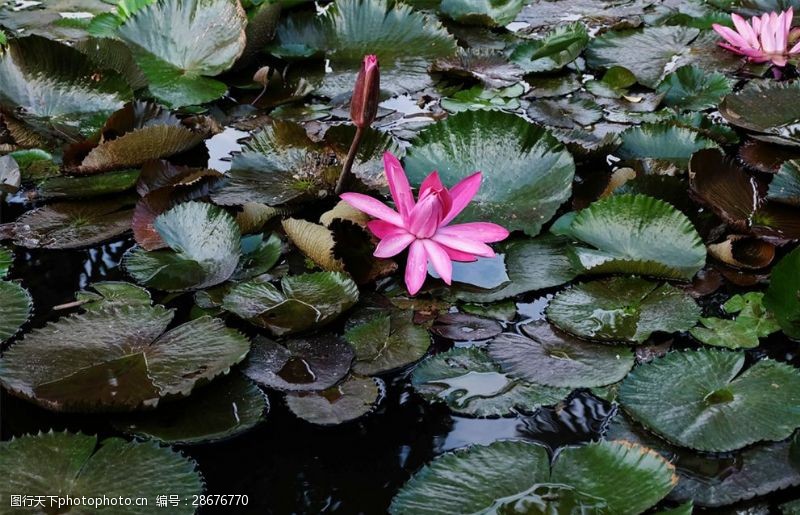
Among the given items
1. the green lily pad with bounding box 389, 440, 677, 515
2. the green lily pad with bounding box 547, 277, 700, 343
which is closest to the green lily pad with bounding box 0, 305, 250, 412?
the green lily pad with bounding box 389, 440, 677, 515

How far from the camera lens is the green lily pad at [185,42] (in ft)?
9.89

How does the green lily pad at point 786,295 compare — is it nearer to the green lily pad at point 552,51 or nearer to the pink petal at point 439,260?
the pink petal at point 439,260

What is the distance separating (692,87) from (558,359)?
1682 mm

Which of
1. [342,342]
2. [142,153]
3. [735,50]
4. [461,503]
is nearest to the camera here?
[461,503]

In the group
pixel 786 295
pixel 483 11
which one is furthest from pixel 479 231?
pixel 483 11

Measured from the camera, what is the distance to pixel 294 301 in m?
1.86

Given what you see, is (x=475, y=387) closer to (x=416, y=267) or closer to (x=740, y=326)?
(x=416, y=267)

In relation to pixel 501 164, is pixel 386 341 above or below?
below

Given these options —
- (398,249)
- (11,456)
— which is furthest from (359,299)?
(11,456)

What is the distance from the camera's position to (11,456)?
147 cm

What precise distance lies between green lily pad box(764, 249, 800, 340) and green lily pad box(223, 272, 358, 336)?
96 cm

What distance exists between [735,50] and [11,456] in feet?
9.58

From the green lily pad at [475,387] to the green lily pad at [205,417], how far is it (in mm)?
340

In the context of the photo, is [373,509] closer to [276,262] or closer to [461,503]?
[461,503]
